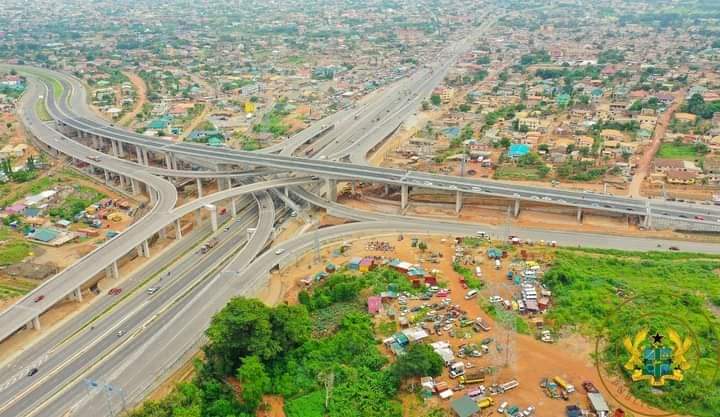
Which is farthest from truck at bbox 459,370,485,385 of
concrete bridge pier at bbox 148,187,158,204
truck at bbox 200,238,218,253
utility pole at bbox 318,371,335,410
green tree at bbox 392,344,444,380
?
concrete bridge pier at bbox 148,187,158,204

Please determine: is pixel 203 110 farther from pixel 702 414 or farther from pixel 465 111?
pixel 702 414

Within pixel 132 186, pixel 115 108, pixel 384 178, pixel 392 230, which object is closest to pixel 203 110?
pixel 115 108

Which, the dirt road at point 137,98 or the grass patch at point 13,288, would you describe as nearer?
the grass patch at point 13,288

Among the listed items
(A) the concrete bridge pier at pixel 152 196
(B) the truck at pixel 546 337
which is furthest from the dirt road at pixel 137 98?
(B) the truck at pixel 546 337

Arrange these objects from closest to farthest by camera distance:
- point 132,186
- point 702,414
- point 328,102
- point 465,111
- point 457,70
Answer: point 702,414 → point 132,186 → point 465,111 → point 328,102 → point 457,70

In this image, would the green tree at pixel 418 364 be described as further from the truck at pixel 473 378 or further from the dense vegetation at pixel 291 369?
the truck at pixel 473 378

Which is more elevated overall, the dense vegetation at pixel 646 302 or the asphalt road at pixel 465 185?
the asphalt road at pixel 465 185

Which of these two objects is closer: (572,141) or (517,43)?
(572,141)
